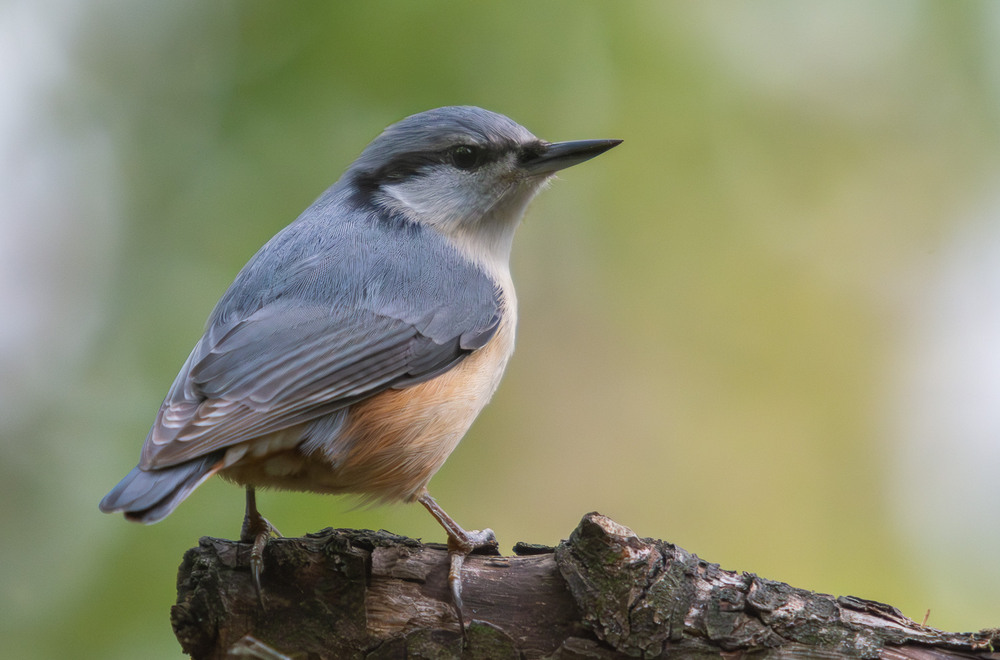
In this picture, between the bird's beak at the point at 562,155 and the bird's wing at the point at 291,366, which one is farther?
the bird's beak at the point at 562,155

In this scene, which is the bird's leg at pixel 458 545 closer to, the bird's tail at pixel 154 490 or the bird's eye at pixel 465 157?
the bird's tail at pixel 154 490

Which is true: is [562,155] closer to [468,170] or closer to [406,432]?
[468,170]

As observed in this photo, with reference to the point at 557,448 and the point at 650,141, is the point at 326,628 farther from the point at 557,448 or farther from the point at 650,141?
the point at 650,141

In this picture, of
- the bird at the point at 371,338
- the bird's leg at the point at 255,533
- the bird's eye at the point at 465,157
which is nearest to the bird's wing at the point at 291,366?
the bird at the point at 371,338

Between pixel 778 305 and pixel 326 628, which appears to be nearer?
pixel 326 628

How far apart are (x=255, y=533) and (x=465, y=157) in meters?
1.61

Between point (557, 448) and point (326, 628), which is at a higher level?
point (557, 448)

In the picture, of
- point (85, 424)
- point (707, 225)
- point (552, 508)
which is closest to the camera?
point (85, 424)

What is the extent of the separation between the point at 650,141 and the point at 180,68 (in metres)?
2.33

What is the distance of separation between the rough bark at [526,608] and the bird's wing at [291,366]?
376mm

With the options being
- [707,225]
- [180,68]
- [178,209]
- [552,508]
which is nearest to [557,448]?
[552,508]

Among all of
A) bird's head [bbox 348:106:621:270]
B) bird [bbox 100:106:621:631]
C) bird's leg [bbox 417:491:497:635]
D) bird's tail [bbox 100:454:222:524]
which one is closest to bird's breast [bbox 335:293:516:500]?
bird [bbox 100:106:621:631]

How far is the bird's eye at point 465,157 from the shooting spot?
11.2ft

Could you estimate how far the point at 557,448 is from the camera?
15.0ft
